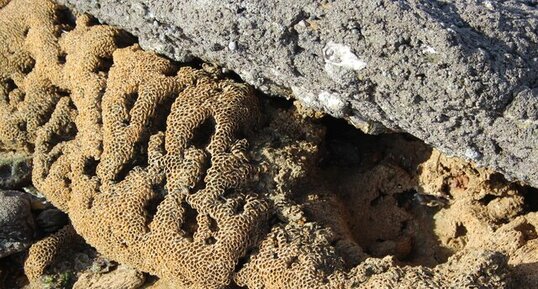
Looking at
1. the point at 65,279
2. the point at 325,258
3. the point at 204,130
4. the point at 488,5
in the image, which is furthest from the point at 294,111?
the point at 65,279

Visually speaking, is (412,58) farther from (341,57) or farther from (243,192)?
(243,192)

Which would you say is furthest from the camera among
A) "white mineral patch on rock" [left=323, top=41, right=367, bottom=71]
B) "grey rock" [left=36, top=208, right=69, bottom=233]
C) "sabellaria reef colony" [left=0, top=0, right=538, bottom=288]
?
A: "grey rock" [left=36, top=208, right=69, bottom=233]

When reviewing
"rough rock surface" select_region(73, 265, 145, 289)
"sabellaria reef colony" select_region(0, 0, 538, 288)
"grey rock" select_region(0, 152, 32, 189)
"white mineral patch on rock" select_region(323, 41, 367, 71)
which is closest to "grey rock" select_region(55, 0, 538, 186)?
"white mineral patch on rock" select_region(323, 41, 367, 71)

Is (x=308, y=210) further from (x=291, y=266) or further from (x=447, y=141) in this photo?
(x=447, y=141)

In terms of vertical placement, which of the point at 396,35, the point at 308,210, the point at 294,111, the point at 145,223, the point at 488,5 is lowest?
the point at 145,223

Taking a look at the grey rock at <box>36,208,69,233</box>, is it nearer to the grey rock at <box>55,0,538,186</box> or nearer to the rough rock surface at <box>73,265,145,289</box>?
the rough rock surface at <box>73,265,145,289</box>

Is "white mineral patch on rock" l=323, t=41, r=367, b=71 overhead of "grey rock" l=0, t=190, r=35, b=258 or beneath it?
overhead
